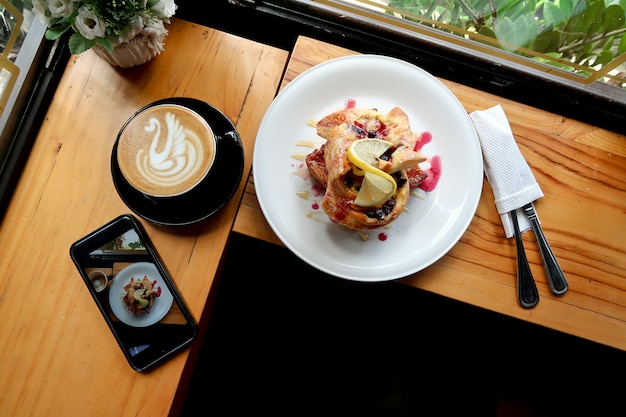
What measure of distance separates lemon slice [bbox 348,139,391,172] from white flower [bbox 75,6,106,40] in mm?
667

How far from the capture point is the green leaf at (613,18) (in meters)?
1.16

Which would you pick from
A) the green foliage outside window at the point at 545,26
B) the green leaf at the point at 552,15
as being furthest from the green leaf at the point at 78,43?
the green leaf at the point at 552,15

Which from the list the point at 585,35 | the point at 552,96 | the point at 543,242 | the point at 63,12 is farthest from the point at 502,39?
the point at 63,12

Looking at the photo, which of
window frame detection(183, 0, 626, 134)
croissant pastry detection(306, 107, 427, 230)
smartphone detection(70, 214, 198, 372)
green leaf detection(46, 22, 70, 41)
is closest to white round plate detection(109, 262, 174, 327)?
smartphone detection(70, 214, 198, 372)

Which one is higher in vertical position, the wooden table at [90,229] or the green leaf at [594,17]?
the green leaf at [594,17]

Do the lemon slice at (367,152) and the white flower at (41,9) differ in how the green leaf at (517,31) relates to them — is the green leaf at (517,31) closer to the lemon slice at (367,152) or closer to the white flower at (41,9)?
the lemon slice at (367,152)

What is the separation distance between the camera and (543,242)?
1275 millimetres

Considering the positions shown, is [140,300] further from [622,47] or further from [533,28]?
[622,47]

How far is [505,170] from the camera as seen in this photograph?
1.28 m

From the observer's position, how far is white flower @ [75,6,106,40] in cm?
112

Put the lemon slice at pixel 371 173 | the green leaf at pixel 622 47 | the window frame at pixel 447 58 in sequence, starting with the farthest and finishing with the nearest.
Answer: the window frame at pixel 447 58
the green leaf at pixel 622 47
the lemon slice at pixel 371 173

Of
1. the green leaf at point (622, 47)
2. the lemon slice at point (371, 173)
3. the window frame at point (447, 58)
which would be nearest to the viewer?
the lemon slice at point (371, 173)

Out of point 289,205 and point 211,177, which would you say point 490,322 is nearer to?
point 289,205

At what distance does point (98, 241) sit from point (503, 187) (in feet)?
3.58
